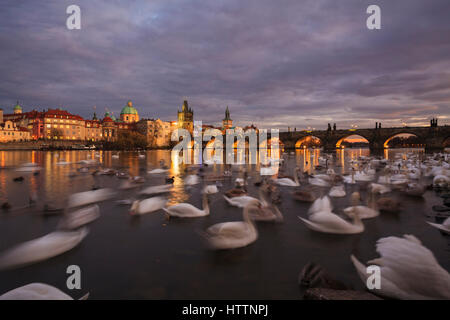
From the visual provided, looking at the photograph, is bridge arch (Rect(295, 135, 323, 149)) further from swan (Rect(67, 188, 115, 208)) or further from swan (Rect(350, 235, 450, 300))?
swan (Rect(350, 235, 450, 300))

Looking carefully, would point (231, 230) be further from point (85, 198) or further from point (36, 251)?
point (85, 198)

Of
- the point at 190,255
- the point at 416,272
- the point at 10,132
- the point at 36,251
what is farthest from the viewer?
the point at 10,132

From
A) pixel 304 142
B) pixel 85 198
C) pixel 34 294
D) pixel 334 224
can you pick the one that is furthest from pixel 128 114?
pixel 34 294

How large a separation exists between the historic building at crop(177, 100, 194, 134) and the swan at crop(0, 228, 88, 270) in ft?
458

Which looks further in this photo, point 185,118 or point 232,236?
point 185,118

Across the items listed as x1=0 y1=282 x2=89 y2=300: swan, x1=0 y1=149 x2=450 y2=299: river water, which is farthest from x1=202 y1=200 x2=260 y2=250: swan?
x1=0 y1=282 x2=89 y2=300: swan

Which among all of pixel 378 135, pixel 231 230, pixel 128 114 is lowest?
pixel 231 230

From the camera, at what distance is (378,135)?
79562mm

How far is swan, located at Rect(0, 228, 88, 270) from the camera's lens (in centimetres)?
435

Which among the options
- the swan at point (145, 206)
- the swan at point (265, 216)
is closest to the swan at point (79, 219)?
the swan at point (145, 206)

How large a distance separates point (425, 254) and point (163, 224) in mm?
5521

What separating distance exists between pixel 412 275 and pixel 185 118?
146 metres

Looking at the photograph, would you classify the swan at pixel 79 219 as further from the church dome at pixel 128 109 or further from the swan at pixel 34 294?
the church dome at pixel 128 109

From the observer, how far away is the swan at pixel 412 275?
296cm
